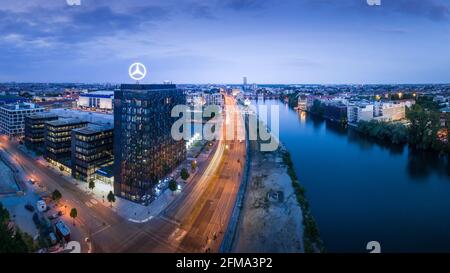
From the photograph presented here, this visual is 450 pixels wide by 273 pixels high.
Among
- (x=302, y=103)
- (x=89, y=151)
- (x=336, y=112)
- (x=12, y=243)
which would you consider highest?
(x=302, y=103)

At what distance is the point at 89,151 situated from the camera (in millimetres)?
6035

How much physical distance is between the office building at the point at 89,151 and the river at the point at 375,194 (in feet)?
14.0

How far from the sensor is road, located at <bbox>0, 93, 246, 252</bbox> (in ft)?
11.8

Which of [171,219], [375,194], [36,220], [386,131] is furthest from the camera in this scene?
[386,131]

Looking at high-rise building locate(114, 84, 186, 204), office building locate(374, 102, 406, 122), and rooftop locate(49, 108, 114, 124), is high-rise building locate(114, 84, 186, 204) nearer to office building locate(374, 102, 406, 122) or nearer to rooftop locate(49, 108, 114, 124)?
rooftop locate(49, 108, 114, 124)

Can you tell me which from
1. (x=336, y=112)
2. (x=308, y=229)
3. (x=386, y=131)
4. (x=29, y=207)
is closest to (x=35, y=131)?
(x=29, y=207)

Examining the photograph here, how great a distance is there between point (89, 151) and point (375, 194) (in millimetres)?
5680

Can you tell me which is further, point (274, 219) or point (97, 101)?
point (97, 101)

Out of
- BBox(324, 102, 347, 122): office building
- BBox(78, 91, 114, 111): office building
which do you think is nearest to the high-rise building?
BBox(324, 102, 347, 122): office building

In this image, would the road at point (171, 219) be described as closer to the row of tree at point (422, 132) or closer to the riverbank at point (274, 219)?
the riverbank at point (274, 219)

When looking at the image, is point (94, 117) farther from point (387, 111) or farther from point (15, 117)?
point (387, 111)

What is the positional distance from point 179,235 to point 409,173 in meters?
6.40

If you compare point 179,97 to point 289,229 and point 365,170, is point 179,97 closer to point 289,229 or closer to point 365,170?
point 289,229
